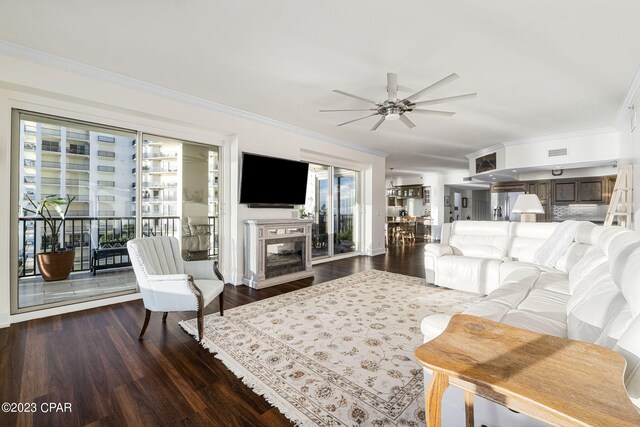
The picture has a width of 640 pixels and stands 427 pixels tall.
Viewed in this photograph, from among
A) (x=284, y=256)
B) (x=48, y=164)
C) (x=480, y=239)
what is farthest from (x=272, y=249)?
A: (x=480, y=239)

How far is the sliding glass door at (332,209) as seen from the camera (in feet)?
20.7

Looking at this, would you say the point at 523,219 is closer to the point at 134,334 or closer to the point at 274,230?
the point at 274,230

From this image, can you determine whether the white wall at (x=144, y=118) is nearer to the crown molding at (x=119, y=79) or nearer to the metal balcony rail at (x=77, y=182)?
the crown molding at (x=119, y=79)

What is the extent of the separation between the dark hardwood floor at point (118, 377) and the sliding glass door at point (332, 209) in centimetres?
378

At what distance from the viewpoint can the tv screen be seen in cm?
434

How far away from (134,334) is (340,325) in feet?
6.27

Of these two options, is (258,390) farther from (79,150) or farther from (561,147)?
(561,147)

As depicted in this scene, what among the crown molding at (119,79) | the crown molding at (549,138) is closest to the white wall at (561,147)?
the crown molding at (549,138)

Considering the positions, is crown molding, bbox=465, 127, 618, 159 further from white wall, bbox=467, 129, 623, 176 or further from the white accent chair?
the white accent chair

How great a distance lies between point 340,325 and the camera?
278 cm

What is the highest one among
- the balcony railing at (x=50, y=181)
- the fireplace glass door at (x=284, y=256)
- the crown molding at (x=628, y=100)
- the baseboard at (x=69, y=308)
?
the crown molding at (x=628, y=100)

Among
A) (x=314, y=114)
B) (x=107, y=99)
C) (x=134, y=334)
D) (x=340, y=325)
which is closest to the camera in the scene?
(x=134, y=334)

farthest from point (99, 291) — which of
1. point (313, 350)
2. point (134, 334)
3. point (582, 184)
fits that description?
point (582, 184)

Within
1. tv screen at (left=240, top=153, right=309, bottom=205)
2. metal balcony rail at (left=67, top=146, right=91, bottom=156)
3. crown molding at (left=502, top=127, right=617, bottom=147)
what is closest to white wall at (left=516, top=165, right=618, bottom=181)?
crown molding at (left=502, top=127, right=617, bottom=147)
